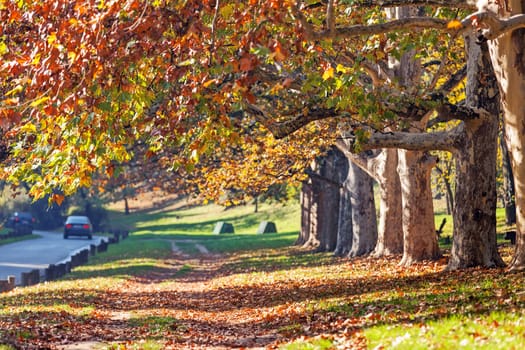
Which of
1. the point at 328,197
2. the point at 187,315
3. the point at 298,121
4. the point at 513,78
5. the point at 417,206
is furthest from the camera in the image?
the point at 328,197

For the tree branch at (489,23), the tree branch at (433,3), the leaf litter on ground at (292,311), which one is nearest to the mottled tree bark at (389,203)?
the leaf litter on ground at (292,311)

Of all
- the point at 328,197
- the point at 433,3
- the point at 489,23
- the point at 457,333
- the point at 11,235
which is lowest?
the point at 457,333

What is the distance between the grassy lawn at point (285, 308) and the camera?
33.6ft

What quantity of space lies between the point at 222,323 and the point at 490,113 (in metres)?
6.94

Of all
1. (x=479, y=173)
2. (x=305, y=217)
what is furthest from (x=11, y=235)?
(x=479, y=173)

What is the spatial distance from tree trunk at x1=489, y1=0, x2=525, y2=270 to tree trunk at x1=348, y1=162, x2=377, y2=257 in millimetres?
14013

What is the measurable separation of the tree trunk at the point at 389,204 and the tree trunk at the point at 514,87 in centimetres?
913

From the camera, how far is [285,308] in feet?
53.8

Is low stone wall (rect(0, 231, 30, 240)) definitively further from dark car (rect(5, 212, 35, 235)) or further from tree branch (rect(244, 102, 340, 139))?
tree branch (rect(244, 102, 340, 139))

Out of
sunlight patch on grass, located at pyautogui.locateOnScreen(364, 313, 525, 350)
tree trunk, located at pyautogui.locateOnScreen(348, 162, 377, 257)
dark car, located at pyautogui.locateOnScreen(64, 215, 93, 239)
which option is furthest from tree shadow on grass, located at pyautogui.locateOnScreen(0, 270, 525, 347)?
dark car, located at pyautogui.locateOnScreen(64, 215, 93, 239)

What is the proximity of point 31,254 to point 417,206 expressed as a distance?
28471mm

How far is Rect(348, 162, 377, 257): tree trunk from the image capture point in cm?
2977

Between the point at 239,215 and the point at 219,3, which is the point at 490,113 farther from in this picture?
the point at 239,215

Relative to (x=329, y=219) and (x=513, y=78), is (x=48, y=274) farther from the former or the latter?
(x=513, y=78)
